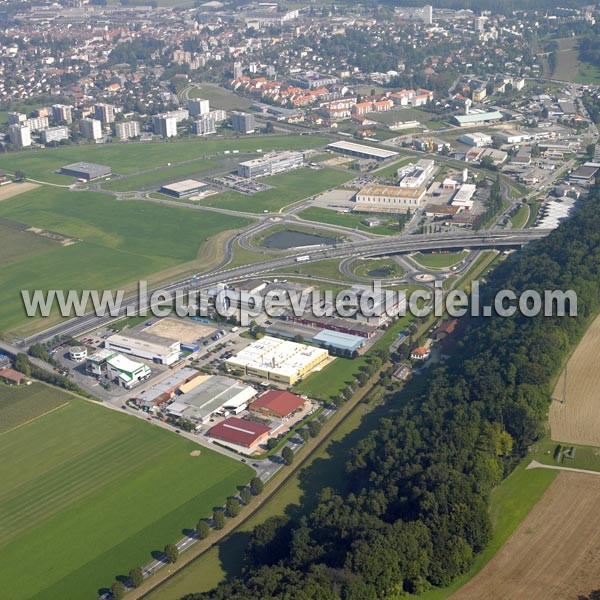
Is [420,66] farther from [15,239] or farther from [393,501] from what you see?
[393,501]

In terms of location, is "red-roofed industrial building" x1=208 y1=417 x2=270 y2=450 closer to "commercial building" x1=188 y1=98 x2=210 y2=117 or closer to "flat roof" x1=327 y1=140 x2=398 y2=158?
"flat roof" x1=327 y1=140 x2=398 y2=158

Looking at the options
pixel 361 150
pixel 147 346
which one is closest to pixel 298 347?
pixel 147 346

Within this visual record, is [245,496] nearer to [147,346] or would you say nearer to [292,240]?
[147,346]

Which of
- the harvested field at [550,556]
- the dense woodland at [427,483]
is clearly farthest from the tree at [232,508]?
the harvested field at [550,556]

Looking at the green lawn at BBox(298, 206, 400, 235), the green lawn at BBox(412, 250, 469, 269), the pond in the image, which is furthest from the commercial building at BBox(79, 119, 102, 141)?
the green lawn at BBox(412, 250, 469, 269)

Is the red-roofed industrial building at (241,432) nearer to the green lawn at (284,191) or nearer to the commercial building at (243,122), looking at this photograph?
the green lawn at (284,191)

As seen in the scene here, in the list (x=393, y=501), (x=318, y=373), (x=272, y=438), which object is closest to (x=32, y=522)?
(x=272, y=438)
